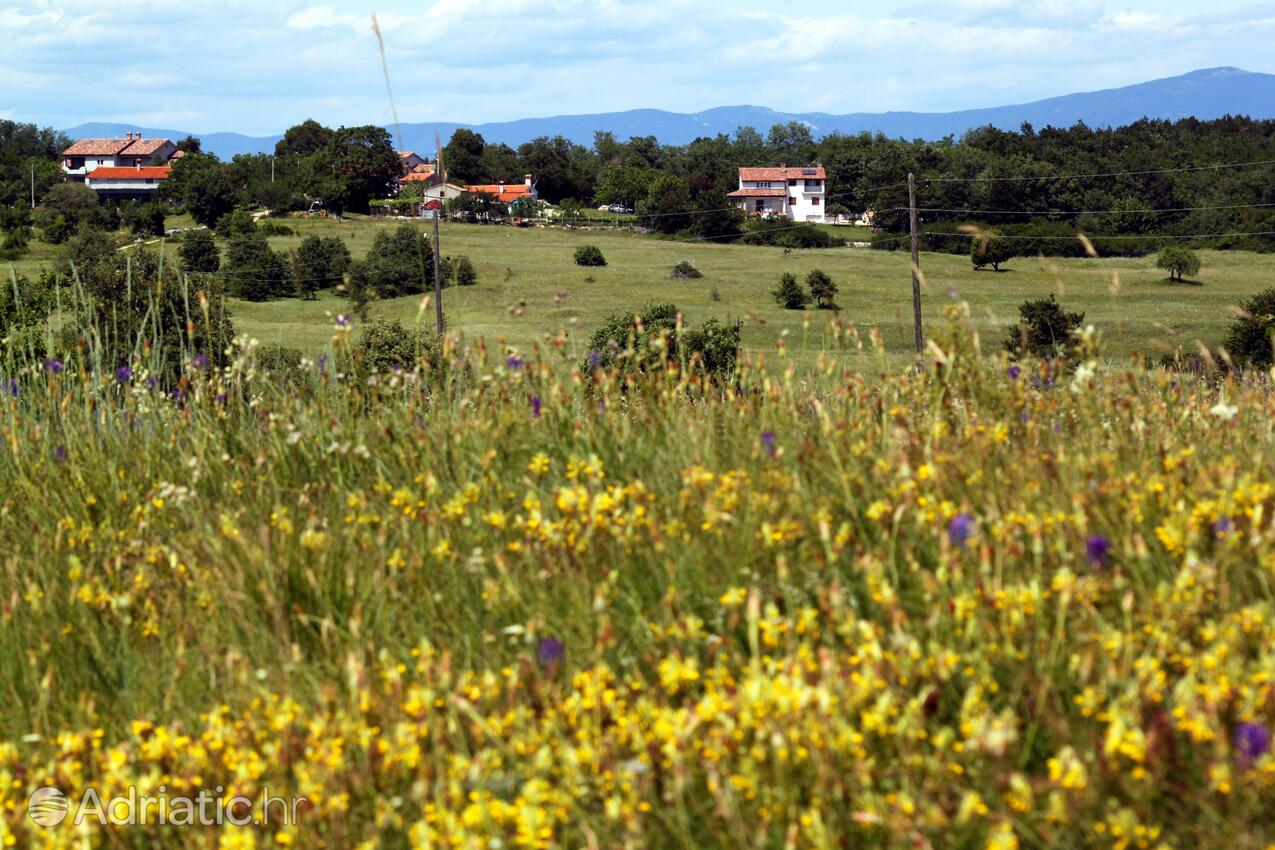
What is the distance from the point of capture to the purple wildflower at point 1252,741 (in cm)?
200

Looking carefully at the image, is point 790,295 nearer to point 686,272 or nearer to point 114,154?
point 686,272

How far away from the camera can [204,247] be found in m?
87.9

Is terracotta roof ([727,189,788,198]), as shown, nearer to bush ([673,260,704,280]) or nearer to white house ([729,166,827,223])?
white house ([729,166,827,223])

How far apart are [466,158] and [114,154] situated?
5725cm

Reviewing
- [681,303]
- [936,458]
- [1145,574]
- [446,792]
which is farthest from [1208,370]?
[681,303]

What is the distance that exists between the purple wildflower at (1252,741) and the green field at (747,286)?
52.3 m

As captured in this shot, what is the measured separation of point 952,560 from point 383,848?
131 centimetres

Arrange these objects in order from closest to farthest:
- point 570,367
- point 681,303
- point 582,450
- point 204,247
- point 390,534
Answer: point 390,534 < point 582,450 < point 570,367 < point 681,303 < point 204,247

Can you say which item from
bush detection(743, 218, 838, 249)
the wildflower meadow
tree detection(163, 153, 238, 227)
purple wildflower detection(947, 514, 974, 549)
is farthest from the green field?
purple wildflower detection(947, 514, 974, 549)

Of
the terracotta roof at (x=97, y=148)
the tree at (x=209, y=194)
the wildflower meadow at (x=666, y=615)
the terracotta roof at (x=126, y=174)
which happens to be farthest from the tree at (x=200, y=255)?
the terracotta roof at (x=97, y=148)

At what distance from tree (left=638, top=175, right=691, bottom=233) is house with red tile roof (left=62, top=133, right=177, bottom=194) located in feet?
268

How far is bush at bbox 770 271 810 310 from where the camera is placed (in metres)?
79.1

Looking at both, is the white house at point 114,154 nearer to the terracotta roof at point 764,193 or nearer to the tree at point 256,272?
the terracotta roof at point 764,193

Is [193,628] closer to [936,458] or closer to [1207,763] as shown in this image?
[936,458]
